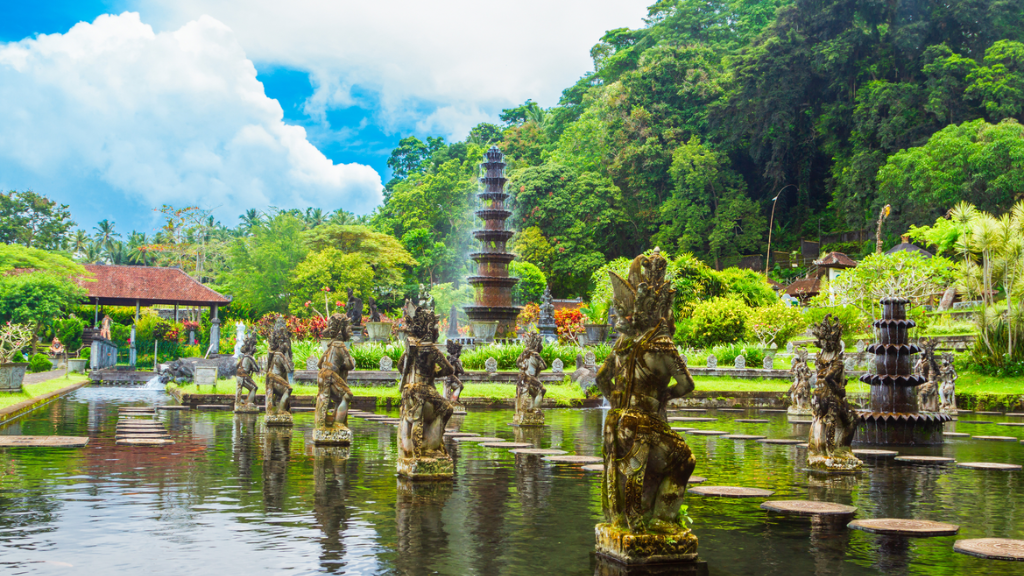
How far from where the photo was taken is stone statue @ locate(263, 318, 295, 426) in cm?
1523

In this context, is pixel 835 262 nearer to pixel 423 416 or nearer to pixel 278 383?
pixel 278 383

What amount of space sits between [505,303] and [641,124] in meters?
29.4

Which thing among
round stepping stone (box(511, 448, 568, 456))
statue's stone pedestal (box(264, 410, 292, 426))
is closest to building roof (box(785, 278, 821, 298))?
statue's stone pedestal (box(264, 410, 292, 426))

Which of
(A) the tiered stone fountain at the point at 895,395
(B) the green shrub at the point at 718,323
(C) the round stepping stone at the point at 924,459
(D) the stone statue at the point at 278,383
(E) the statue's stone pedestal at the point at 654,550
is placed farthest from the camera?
(B) the green shrub at the point at 718,323

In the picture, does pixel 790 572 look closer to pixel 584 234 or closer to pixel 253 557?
pixel 253 557

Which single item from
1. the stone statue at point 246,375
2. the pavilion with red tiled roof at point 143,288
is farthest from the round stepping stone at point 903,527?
the pavilion with red tiled roof at point 143,288

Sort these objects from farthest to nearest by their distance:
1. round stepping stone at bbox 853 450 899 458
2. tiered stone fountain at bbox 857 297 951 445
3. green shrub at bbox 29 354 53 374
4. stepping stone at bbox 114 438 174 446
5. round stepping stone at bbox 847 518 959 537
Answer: green shrub at bbox 29 354 53 374 < tiered stone fountain at bbox 857 297 951 445 < round stepping stone at bbox 853 450 899 458 < stepping stone at bbox 114 438 174 446 < round stepping stone at bbox 847 518 959 537

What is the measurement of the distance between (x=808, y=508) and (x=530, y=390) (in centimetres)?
915

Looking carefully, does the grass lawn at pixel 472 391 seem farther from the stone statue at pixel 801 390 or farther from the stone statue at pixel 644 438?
the stone statue at pixel 644 438

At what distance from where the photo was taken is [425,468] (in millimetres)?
8898

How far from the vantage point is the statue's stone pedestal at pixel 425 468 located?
8.87 meters

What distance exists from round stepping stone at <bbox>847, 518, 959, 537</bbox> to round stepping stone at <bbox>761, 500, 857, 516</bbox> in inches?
16.0

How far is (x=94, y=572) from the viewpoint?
5.05 meters

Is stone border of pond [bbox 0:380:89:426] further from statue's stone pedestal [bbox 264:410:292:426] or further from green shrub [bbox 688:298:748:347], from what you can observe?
green shrub [bbox 688:298:748:347]
